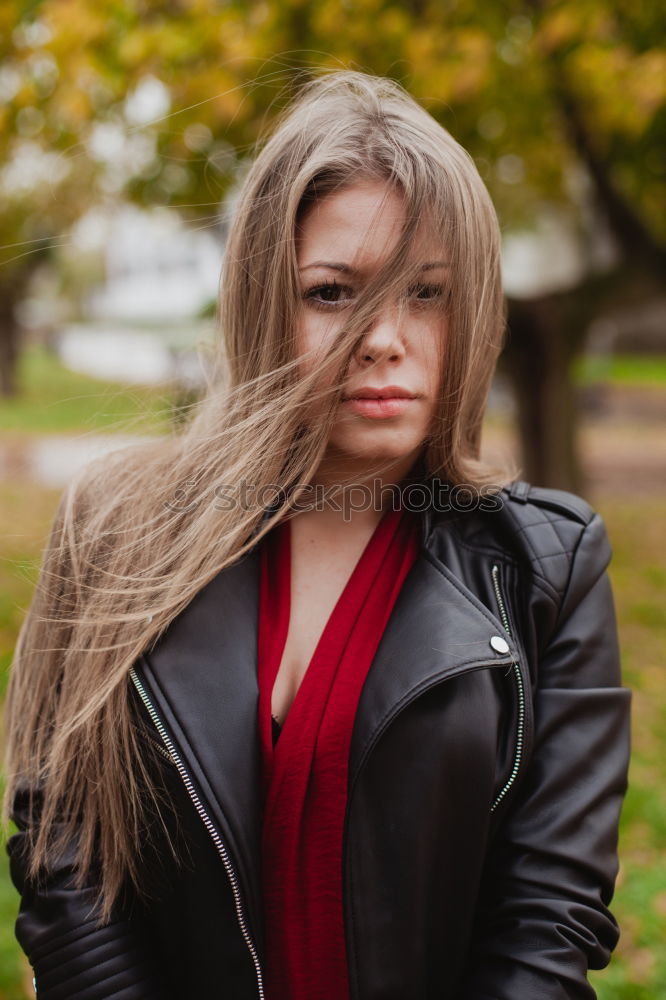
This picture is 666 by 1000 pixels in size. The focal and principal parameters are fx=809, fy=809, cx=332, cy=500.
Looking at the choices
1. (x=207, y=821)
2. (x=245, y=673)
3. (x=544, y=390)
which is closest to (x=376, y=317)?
(x=245, y=673)

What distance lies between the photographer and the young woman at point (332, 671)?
139cm

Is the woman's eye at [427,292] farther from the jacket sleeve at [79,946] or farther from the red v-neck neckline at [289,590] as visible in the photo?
the jacket sleeve at [79,946]

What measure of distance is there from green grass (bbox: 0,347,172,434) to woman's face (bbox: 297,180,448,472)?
20.0 inches

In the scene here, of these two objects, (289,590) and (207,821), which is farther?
(289,590)

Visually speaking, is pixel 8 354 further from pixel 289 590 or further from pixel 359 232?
pixel 359 232

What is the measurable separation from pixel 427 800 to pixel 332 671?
0.27 m

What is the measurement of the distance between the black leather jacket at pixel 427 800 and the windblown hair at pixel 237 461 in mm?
76

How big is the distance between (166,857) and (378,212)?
4.00 feet

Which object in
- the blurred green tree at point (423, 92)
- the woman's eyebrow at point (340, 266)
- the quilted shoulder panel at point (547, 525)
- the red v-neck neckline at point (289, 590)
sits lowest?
the red v-neck neckline at point (289, 590)

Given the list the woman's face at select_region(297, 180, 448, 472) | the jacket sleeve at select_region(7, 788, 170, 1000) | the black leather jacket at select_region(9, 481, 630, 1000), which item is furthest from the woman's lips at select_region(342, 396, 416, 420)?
the jacket sleeve at select_region(7, 788, 170, 1000)

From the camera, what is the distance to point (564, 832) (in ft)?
4.76

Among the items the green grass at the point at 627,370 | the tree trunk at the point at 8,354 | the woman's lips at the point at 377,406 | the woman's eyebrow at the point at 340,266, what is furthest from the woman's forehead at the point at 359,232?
the tree trunk at the point at 8,354

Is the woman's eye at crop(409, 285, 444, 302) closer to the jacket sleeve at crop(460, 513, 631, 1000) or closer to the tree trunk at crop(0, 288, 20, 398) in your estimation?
the jacket sleeve at crop(460, 513, 631, 1000)

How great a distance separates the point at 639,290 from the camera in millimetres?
7125
